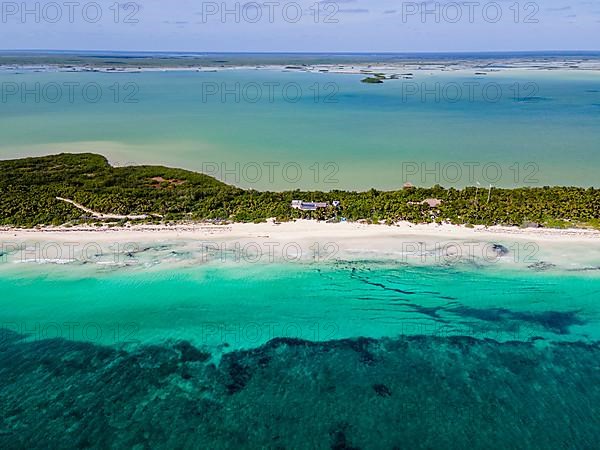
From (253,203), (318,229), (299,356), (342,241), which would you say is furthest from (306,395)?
(253,203)

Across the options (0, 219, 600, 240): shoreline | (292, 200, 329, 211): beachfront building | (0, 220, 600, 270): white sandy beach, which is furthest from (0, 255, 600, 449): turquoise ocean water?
(292, 200, 329, 211): beachfront building

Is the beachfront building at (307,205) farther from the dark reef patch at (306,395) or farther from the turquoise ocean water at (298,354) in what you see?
the dark reef patch at (306,395)

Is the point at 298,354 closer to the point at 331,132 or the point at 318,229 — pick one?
the point at 318,229

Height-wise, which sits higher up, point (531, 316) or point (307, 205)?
point (307, 205)

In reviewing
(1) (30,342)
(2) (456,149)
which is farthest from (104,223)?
(2) (456,149)

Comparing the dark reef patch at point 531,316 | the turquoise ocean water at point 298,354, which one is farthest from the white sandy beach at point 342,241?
the dark reef patch at point 531,316

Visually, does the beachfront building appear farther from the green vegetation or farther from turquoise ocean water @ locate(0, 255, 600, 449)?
Result: turquoise ocean water @ locate(0, 255, 600, 449)
